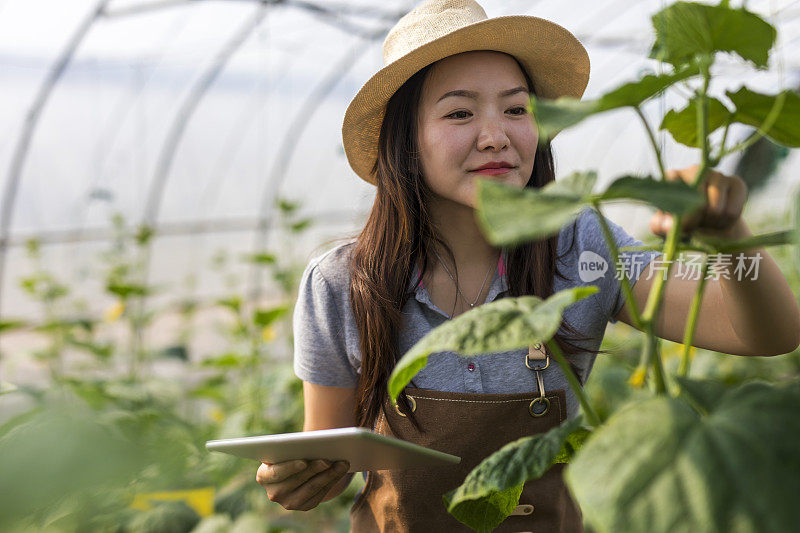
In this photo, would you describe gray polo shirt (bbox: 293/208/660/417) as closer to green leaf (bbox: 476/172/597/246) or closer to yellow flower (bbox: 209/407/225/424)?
green leaf (bbox: 476/172/597/246)

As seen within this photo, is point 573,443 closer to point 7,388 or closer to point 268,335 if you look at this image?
point 7,388

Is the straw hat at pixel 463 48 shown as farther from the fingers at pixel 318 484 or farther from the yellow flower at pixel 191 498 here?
the yellow flower at pixel 191 498

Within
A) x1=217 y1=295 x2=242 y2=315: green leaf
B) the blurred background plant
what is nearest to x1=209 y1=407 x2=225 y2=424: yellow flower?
the blurred background plant

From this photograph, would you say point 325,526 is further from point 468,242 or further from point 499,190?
point 499,190

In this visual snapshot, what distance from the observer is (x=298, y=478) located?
1.17 metres

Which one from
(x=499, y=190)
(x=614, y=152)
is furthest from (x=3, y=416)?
(x=614, y=152)

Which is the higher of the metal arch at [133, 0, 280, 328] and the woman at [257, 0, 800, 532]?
the metal arch at [133, 0, 280, 328]

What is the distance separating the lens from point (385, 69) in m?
1.28

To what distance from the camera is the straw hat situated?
1211 mm

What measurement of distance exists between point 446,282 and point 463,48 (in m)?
0.45

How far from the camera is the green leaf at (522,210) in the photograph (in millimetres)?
444

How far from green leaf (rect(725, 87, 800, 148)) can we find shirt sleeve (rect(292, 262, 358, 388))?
0.91 metres

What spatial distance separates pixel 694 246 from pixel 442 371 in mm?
746

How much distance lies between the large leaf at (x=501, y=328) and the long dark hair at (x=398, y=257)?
686 mm
